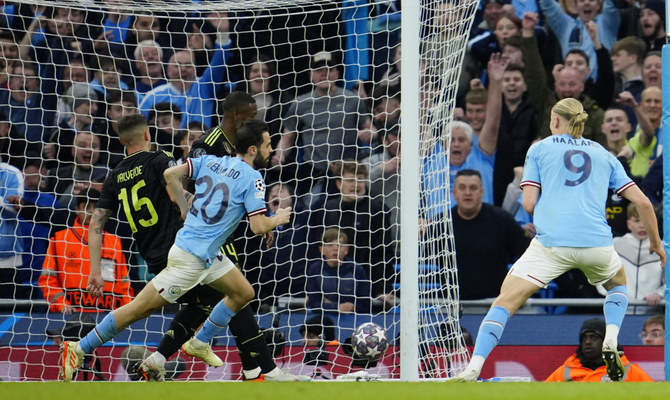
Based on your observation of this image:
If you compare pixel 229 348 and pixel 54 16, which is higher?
pixel 54 16

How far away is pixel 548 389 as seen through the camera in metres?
4.30

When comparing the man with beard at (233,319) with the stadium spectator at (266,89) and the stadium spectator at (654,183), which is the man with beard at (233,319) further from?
the stadium spectator at (654,183)

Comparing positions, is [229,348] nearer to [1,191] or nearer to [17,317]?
[17,317]

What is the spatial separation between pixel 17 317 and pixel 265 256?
6.85 ft

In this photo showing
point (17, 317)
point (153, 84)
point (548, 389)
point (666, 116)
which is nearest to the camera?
point (548, 389)

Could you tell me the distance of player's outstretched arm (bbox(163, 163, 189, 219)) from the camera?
638cm

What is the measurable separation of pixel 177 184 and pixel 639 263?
4207 mm

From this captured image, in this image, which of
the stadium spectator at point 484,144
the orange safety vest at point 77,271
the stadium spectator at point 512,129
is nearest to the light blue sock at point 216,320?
the orange safety vest at point 77,271

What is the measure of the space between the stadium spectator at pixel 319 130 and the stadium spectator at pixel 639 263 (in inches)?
95.3

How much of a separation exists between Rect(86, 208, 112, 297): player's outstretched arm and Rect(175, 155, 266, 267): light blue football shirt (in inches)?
26.4

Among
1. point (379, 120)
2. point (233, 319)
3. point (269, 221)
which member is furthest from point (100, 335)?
point (379, 120)

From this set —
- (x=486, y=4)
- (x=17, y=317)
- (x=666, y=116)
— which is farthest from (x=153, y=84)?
(x=666, y=116)

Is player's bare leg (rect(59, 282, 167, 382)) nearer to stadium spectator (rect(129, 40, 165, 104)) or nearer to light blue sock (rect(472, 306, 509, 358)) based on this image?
light blue sock (rect(472, 306, 509, 358))

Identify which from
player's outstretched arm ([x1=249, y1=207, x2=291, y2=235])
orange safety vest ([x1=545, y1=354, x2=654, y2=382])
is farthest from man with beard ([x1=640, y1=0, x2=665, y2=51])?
player's outstretched arm ([x1=249, y1=207, x2=291, y2=235])
